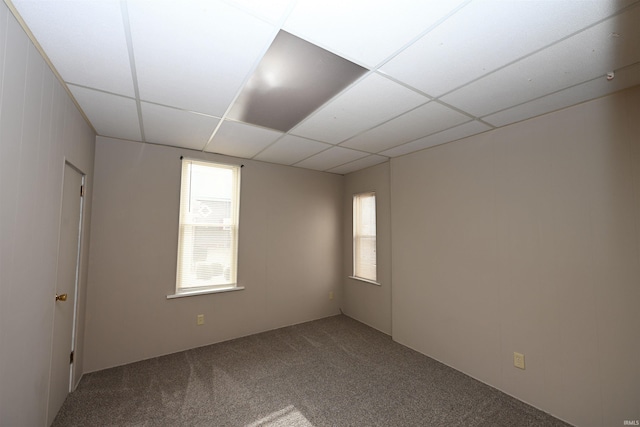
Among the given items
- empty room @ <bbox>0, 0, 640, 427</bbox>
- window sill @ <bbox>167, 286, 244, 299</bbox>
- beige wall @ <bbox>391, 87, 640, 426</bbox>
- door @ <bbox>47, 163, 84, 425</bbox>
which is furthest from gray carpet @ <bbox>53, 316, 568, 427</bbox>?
window sill @ <bbox>167, 286, 244, 299</bbox>

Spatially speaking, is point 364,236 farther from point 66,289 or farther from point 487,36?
point 66,289

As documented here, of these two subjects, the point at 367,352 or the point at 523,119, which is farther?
the point at 367,352

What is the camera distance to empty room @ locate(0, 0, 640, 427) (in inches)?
53.9

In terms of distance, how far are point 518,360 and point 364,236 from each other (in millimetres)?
2413

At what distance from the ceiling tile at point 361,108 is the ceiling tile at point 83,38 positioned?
4.52ft

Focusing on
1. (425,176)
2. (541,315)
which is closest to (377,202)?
(425,176)

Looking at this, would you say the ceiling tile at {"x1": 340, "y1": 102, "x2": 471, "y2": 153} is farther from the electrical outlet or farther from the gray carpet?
the gray carpet

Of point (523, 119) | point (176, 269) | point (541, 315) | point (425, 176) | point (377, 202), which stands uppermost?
point (523, 119)

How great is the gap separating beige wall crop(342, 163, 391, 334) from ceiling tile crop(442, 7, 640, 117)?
1.94 m

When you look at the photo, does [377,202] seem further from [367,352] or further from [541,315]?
[541,315]

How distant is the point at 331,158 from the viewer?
3.74 m

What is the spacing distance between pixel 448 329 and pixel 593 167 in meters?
2.00

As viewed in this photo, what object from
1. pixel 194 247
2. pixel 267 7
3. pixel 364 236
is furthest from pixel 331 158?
pixel 267 7

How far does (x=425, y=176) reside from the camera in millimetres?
3264
